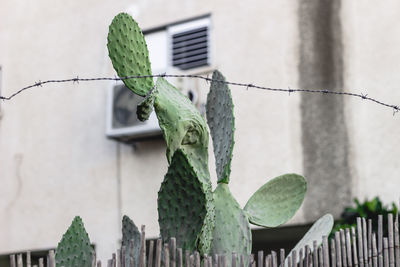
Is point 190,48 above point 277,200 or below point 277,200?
above

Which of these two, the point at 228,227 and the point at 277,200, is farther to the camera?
the point at 277,200

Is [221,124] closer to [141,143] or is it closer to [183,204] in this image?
[183,204]

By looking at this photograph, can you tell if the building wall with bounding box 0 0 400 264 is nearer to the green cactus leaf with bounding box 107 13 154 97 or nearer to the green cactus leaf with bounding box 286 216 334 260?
the green cactus leaf with bounding box 286 216 334 260

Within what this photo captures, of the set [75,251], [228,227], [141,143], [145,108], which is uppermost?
[141,143]

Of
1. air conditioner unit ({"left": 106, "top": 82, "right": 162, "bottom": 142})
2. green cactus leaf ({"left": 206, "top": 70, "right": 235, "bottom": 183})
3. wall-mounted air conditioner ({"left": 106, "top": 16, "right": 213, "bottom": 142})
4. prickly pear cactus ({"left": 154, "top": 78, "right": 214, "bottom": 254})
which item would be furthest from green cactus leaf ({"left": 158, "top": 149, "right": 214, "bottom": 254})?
air conditioner unit ({"left": 106, "top": 82, "right": 162, "bottom": 142})

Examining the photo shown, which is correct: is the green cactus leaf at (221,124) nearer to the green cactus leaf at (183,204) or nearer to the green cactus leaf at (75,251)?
the green cactus leaf at (183,204)

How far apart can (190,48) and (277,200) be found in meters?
5.56

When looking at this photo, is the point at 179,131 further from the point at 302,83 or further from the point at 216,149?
the point at 302,83

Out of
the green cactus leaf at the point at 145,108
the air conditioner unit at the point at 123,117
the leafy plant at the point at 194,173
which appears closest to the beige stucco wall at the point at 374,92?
the air conditioner unit at the point at 123,117

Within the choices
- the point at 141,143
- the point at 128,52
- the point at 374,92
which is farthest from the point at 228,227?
the point at 141,143

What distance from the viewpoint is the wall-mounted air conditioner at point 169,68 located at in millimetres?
10758

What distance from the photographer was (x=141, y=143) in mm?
11312

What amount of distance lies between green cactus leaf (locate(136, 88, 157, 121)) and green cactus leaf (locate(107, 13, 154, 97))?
113 millimetres

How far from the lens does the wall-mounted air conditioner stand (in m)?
10.8
